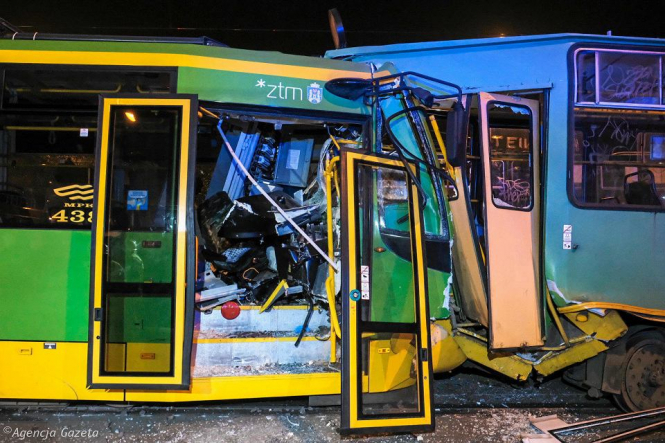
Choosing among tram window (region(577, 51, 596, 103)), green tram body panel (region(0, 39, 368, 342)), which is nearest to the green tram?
green tram body panel (region(0, 39, 368, 342))

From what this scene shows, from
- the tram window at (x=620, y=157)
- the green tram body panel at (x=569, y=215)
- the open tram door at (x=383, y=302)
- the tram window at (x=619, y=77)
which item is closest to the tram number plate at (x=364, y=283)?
the open tram door at (x=383, y=302)

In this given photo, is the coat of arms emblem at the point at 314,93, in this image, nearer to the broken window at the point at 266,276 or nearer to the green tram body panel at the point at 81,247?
the green tram body panel at the point at 81,247

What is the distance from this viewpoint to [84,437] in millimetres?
3436

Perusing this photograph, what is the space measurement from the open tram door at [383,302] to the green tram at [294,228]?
2 centimetres

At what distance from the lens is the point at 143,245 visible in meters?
3.39

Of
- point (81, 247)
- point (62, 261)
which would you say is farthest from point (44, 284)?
point (81, 247)

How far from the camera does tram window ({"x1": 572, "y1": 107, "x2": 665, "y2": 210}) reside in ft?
12.8

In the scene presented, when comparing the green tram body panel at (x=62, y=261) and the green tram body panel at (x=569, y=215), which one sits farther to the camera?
the green tram body panel at (x=569, y=215)

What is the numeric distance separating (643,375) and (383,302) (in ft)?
8.46

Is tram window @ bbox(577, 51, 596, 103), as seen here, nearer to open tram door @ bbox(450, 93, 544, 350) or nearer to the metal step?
open tram door @ bbox(450, 93, 544, 350)

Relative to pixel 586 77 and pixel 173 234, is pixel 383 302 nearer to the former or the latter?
pixel 173 234

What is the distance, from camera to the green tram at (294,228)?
336 cm

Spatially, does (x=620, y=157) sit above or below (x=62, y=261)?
above

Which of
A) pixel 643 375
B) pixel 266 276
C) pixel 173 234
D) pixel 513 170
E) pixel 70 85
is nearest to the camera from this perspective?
pixel 173 234
